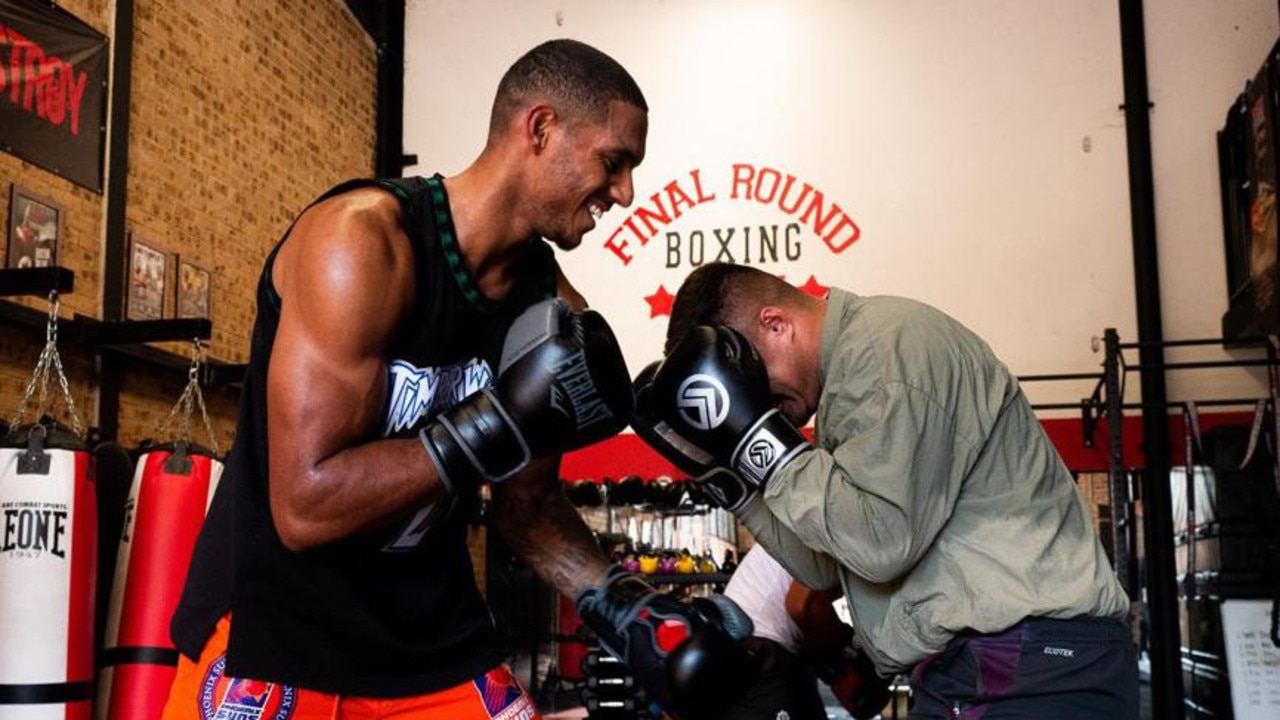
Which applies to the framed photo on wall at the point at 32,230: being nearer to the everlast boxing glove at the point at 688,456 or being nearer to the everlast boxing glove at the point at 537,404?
the everlast boxing glove at the point at 688,456

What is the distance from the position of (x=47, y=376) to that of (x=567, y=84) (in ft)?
9.46

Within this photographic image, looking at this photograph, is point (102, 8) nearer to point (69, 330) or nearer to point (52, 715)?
point (69, 330)

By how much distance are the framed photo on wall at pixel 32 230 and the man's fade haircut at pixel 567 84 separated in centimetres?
265

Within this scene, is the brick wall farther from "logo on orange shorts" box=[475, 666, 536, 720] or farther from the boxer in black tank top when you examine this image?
"logo on orange shorts" box=[475, 666, 536, 720]

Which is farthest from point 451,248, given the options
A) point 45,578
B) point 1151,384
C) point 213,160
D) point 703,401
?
point 1151,384

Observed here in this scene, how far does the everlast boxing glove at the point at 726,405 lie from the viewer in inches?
99.3

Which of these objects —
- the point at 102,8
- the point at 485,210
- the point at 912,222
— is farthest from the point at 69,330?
the point at 912,222

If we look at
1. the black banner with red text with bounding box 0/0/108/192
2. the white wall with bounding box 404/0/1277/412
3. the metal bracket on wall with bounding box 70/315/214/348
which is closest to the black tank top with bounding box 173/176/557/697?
the metal bracket on wall with bounding box 70/315/214/348

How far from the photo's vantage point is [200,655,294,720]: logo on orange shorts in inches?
75.4

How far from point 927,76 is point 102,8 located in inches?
169

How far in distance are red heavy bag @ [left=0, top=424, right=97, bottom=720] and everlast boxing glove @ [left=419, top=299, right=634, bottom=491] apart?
202 centimetres

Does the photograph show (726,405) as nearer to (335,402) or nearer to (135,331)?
(335,402)

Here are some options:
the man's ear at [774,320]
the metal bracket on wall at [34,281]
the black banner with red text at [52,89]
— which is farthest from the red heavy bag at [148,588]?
the man's ear at [774,320]

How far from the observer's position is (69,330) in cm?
457
